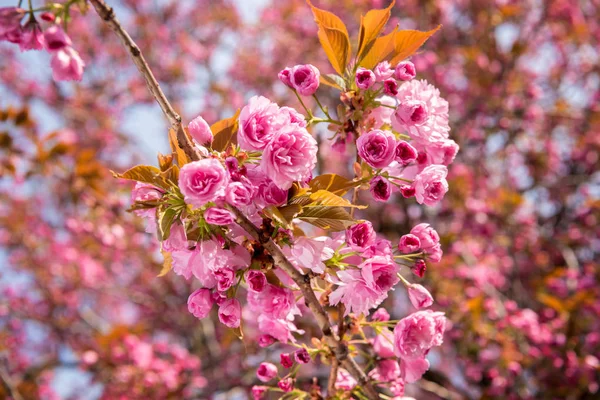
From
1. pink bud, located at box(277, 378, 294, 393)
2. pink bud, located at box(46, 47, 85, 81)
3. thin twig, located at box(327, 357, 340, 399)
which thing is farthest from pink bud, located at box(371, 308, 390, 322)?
pink bud, located at box(46, 47, 85, 81)

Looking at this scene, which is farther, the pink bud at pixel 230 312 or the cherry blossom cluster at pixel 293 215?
the pink bud at pixel 230 312

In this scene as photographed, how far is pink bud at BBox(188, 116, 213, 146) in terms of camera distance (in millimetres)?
988

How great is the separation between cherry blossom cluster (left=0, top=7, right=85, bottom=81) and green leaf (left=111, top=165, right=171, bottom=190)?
253 mm

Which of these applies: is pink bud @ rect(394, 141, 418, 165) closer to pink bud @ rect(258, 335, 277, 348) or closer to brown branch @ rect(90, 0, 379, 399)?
brown branch @ rect(90, 0, 379, 399)

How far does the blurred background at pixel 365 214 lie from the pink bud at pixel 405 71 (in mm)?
1877

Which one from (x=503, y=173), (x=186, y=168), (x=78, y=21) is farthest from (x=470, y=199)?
(x=78, y=21)

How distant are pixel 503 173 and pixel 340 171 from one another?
180 centimetres

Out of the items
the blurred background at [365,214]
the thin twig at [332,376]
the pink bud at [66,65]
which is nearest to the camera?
the pink bud at [66,65]

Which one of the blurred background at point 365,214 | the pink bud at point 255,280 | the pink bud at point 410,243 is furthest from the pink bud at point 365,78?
the blurred background at point 365,214

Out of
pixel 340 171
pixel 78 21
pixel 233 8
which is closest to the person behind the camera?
pixel 340 171

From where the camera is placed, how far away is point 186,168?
82 centimetres

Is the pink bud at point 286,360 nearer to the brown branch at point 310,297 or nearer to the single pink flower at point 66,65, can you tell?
the brown branch at point 310,297

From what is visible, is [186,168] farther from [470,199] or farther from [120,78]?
[120,78]

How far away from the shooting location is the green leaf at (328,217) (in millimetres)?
938
